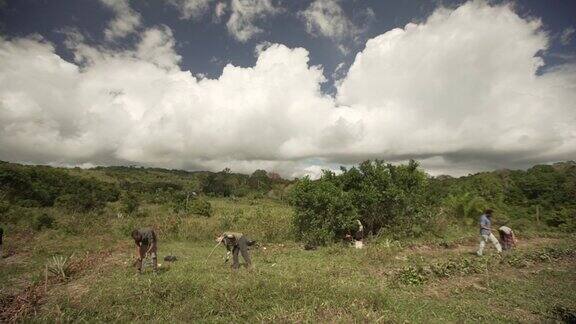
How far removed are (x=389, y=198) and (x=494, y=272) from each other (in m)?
8.04

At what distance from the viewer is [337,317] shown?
23.7 ft

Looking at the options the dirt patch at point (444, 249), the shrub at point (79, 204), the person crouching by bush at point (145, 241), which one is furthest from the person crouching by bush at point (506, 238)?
the shrub at point (79, 204)

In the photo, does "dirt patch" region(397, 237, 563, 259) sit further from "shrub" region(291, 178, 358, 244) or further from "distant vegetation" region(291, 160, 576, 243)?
"shrub" region(291, 178, 358, 244)

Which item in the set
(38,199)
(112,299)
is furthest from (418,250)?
(38,199)

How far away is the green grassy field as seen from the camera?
7.69m

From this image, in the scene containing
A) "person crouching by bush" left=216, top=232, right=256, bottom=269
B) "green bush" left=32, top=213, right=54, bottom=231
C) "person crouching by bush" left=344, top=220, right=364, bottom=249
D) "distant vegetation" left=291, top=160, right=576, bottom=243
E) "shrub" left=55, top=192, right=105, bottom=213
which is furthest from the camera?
"shrub" left=55, top=192, right=105, bottom=213

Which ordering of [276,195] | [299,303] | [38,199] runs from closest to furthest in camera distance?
[299,303]
[38,199]
[276,195]

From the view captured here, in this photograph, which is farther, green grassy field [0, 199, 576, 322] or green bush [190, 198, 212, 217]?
green bush [190, 198, 212, 217]

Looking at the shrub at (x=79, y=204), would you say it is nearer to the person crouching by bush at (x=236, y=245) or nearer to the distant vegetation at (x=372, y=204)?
the distant vegetation at (x=372, y=204)

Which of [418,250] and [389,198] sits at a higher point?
[389,198]

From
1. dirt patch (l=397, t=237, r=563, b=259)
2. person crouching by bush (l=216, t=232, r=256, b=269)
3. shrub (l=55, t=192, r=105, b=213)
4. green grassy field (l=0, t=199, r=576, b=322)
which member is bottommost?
dirt patch (l=397, t=237, r=563, b=259)

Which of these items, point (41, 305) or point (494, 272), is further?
point (494, 272)

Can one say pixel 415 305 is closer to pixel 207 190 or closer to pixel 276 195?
pixel 276 195

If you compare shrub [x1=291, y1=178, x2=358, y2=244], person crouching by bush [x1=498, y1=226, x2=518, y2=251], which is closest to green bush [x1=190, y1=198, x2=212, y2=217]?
shrub [x1=291, y1=178, x2=358, y2=244]
